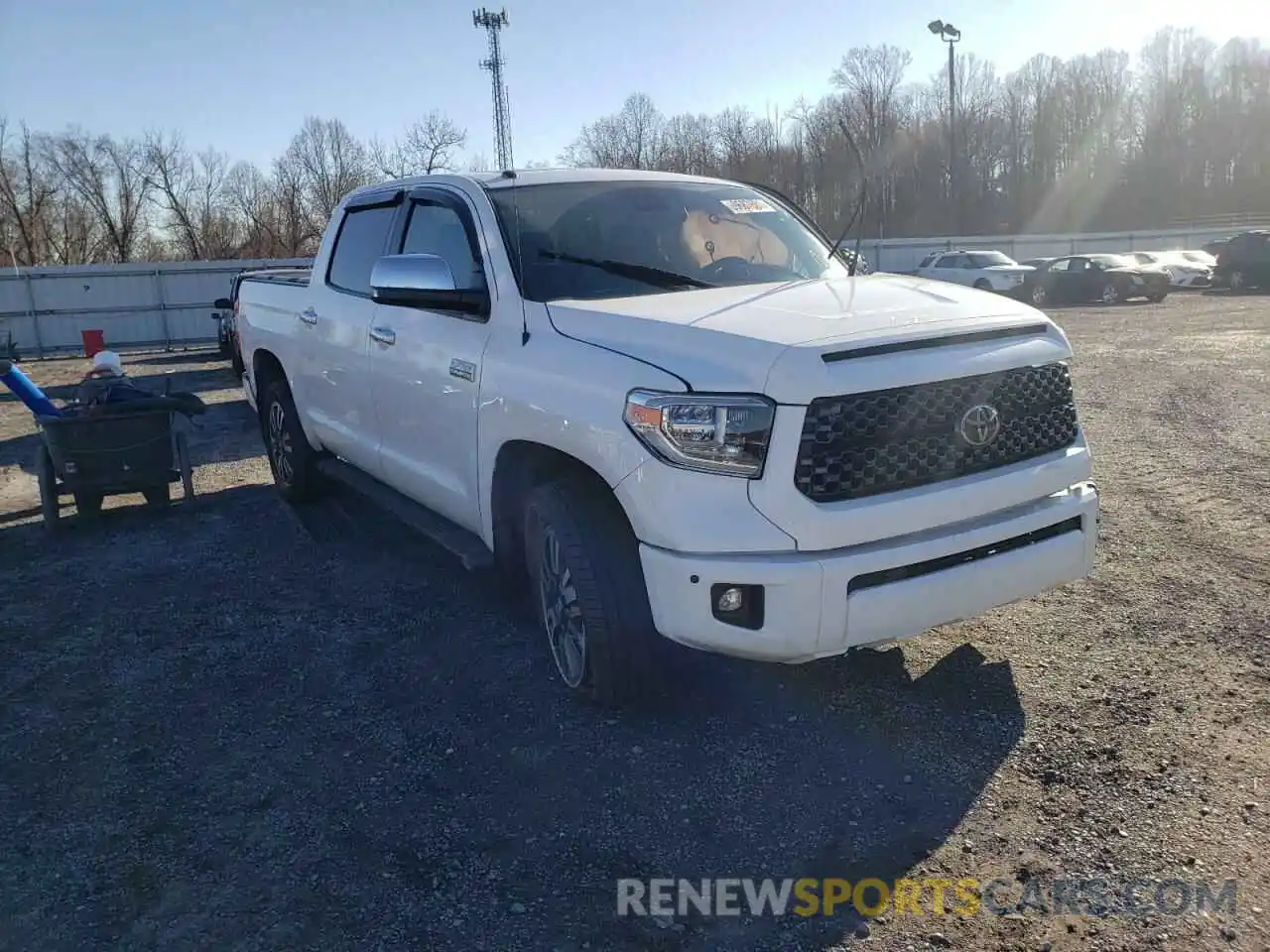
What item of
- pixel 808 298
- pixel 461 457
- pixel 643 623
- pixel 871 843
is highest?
pixel 808 298

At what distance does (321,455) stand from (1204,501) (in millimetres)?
5632

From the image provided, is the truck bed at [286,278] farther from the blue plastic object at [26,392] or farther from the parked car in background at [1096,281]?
the parked car in background at [1096,281]

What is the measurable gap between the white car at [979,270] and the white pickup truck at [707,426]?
24927 millimetres

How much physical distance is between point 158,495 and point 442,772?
4.86 m

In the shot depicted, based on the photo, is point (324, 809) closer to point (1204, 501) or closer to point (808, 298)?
point (808, 298)

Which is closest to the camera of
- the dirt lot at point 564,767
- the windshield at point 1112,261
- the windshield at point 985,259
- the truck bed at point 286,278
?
the dirt lot at point 564,767

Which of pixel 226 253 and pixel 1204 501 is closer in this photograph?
pixel 1204 501

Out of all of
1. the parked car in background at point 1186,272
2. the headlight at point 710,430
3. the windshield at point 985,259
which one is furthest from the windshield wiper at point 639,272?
the parked car in background at point 1186,272

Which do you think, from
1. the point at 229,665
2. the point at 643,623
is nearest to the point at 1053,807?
the point at 643,623

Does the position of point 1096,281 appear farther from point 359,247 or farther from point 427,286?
point 427,286

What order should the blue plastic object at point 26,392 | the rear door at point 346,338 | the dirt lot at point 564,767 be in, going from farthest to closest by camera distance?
1. the blue plastic object at point 26,392
2. the rear door at point 346,338
3. the dirt lot at point 564,767

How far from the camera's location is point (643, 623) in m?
3.60

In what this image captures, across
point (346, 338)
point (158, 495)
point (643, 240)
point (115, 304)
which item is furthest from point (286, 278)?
point (115, 304)

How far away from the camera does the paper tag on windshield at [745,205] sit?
4953 millimetres
